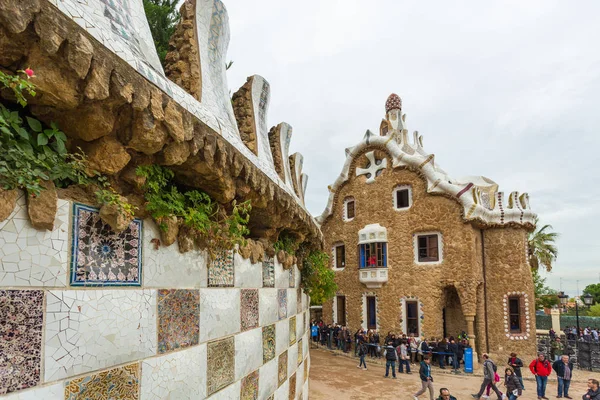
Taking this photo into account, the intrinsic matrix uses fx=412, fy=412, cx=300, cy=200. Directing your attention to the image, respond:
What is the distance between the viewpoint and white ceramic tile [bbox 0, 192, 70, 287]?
1711 mm

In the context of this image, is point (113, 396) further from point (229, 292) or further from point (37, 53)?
point (37, 53)

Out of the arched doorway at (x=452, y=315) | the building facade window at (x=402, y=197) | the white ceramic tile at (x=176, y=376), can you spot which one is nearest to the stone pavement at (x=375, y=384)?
the arched doorway at (x=452, y=315)

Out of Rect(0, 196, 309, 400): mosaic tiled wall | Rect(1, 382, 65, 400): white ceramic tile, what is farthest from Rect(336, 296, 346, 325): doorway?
Rect(1, 382, 65, 400): white ceramic tile

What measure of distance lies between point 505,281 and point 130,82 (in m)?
16.8

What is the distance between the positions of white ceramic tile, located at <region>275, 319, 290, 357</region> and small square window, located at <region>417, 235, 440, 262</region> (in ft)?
41.8

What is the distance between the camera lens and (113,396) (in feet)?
6.84

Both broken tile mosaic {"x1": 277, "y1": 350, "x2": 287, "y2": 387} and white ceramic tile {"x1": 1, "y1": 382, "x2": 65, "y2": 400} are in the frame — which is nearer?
white ceramic tile {"x1": 1, "y1": 382, "x2": 65, "y2": 400}

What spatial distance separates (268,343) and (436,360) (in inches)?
518

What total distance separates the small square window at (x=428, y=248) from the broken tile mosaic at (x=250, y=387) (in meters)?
14.0

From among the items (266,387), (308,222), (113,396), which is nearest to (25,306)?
(113,396)

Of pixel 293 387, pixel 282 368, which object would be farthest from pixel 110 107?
pixel 293 387

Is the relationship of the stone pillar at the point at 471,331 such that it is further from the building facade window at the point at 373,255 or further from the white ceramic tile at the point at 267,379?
the white ceramic tile at the point at 267,379

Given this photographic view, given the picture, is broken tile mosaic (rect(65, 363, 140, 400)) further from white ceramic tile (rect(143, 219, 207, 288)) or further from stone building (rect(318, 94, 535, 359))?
stone building (rect(318, 94, 535, 359))

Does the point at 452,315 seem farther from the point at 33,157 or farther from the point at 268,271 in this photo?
the point at 33,157
